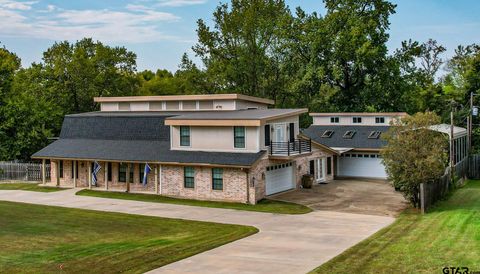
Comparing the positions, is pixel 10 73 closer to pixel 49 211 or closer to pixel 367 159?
pixel 49 211

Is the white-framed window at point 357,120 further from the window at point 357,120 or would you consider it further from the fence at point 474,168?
the fence at point 474,168

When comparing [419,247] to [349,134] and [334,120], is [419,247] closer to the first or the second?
[349,134]

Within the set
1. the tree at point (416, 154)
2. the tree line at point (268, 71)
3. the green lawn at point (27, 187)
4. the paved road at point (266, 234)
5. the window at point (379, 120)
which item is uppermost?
the tree line at point (268, 71)

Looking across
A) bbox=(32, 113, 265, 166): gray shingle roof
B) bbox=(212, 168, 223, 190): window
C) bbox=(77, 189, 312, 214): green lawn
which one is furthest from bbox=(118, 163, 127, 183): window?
bbox=(212, 168, 223, 190): window

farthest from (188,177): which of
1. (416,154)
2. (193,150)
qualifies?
(416,154)

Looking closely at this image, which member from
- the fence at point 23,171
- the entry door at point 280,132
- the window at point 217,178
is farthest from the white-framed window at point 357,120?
the fence at point 23,171

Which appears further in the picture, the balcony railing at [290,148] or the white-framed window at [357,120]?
the white-framed window at [357,120]
